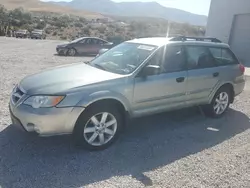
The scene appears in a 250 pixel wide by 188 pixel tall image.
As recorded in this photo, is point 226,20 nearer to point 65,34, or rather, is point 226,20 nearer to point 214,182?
point 214,182

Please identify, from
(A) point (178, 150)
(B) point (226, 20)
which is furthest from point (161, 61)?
(B) point (226, 20)

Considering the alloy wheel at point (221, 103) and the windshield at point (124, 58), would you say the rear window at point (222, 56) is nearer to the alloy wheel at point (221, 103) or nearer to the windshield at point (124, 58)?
the alloy wheel at point (221, 103)

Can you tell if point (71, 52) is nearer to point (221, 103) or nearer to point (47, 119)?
point (221, 103)

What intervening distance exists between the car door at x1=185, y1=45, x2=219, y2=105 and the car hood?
1543 millimetres

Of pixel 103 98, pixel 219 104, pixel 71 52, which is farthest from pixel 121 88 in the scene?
pixel 71 52

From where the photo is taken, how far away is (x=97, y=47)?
17.8 m

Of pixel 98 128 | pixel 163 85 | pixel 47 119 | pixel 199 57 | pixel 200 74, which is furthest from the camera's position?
pixel 199 57

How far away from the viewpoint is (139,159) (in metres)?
3.66

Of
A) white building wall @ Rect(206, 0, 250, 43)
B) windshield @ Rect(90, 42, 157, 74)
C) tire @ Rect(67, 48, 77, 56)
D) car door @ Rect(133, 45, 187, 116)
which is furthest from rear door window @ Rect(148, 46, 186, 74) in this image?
white building wall @ Rect(206, 0, 250, 43)

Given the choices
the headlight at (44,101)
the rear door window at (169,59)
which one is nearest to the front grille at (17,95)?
the headlight at (44,101)

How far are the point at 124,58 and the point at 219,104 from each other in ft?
7.68

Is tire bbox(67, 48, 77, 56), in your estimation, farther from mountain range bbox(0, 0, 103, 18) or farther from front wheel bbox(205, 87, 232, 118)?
mountain range bbox(0, 0, 103, 18)

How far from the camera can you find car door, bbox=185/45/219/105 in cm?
479

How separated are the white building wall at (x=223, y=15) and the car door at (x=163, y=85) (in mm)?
15589
